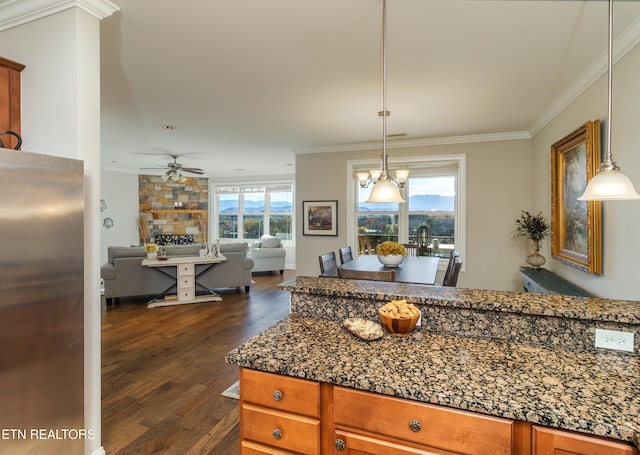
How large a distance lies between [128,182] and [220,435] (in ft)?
26.9

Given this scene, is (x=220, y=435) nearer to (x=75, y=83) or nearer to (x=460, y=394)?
(x=460, y=394)

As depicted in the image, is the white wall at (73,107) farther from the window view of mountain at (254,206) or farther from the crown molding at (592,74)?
the window view of mountain at (254,206)

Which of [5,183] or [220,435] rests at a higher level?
[5,183]

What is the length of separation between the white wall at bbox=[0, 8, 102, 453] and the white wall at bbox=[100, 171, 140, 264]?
23.3 ft

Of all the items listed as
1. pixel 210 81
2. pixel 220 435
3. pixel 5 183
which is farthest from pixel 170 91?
pixel 220 435

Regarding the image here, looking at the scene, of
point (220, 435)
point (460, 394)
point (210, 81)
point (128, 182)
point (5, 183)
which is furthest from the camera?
point (128, 182)

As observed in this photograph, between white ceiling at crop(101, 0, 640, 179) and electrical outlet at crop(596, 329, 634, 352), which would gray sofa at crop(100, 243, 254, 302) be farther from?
electrical outlet at crop(596, 329, 634, 352)

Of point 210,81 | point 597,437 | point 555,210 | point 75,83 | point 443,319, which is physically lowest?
point 597,437

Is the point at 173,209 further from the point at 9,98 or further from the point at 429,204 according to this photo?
the point at 9,98

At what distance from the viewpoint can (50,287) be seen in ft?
4.73

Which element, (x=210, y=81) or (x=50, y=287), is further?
(x=210, y=81)

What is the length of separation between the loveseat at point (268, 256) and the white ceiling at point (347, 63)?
341 cm

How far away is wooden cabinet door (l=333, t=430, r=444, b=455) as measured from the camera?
1.04 meters

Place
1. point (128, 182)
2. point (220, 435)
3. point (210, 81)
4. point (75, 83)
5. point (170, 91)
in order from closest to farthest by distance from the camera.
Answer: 1. point (75, 83)
2. point (220, 435)
3. point (210, 81)
4. point (170, 91)
5. point (128, 182)
